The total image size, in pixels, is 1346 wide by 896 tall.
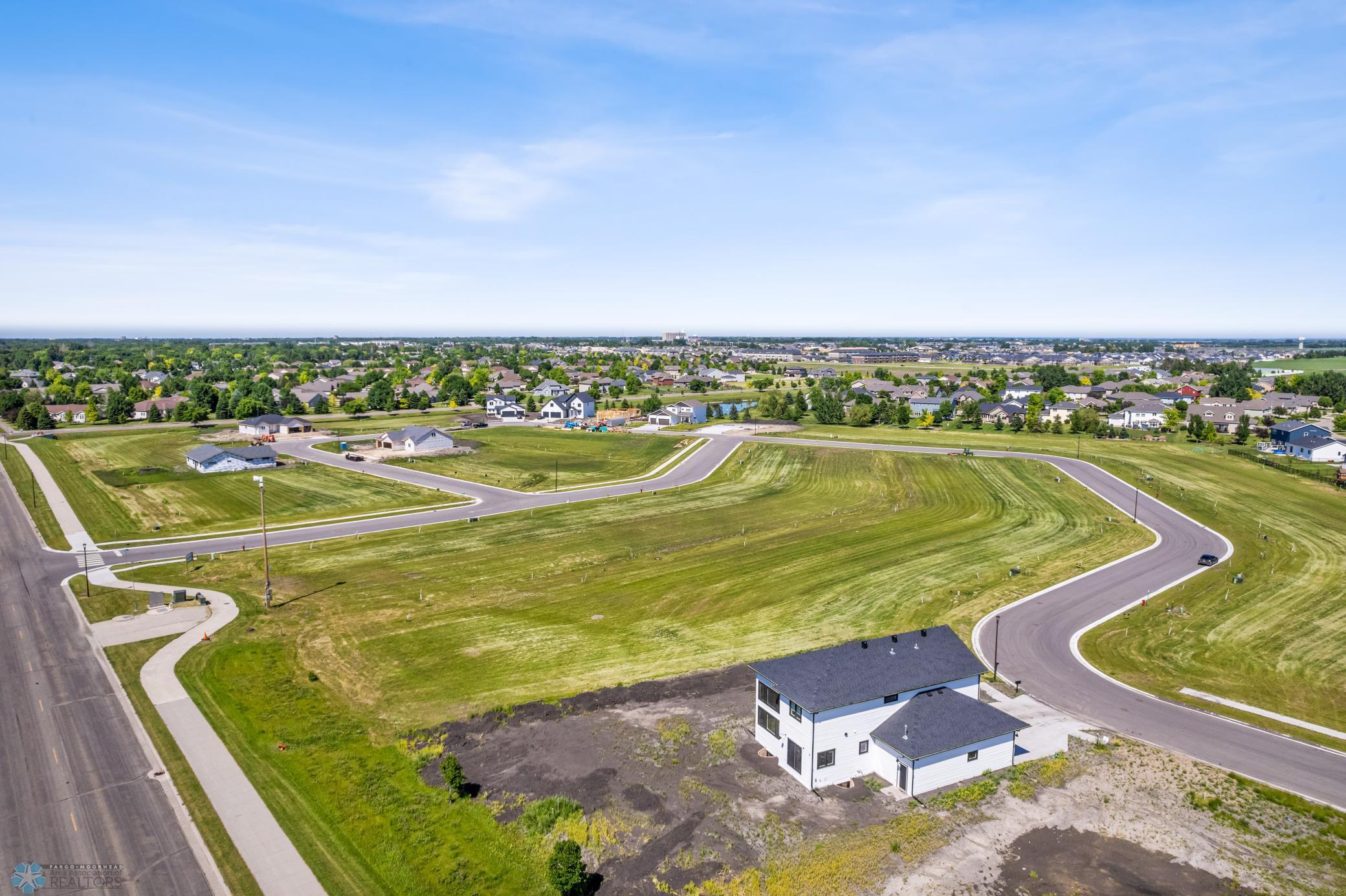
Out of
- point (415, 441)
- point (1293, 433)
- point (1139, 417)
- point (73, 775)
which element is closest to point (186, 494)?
point (415, 441)

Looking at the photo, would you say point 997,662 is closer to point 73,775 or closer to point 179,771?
point 179,771

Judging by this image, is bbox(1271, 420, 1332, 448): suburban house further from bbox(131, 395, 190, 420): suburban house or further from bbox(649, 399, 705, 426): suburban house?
bbox(131, 395, 190, 420): suburban house

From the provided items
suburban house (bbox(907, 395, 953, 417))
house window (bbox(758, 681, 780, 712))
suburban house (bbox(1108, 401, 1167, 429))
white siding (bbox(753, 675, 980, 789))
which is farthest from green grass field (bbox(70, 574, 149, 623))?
suburban house (bbox(1108, 401, 1167, 429))

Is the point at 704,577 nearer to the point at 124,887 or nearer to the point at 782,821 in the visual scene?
the point at 782,821

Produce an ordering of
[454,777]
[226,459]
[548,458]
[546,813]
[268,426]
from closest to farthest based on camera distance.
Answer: [546,813] → [454,777] → [226,459] → [548,458] → [268,426]

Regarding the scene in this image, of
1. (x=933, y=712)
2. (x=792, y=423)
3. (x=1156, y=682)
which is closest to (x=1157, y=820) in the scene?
(x=933, y=712)

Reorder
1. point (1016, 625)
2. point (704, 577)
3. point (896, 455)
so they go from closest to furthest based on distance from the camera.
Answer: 1. point (1016, 625)
2. point (704, 577)
3. point (896, 455)

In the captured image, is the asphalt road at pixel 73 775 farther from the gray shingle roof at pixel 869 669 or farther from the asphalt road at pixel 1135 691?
the asphalt road at pixel 1135 691
